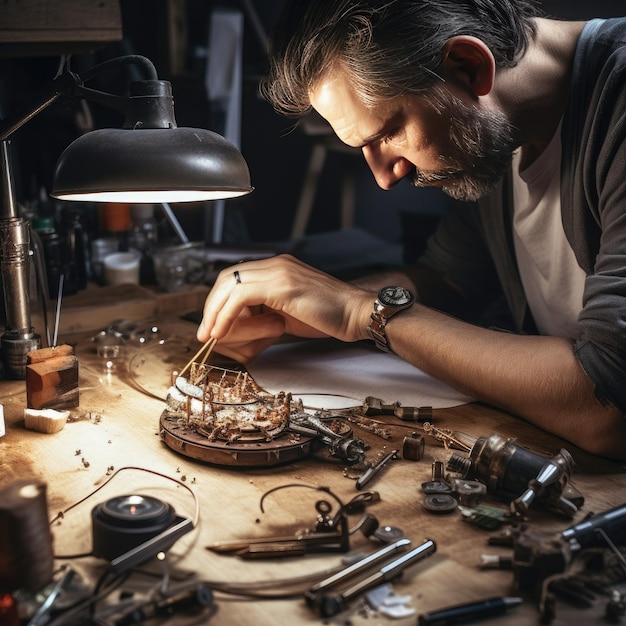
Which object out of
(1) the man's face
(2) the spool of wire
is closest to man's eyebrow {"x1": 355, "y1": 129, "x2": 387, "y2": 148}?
(1) the man's face

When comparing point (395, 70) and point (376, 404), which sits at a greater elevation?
point (395, 70)

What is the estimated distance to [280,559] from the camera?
1.13m

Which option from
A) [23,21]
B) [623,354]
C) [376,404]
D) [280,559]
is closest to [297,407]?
[376,404]

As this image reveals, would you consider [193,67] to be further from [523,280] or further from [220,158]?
[220,158]

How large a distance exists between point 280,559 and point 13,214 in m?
1.05

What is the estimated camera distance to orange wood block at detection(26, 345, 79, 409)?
1633 millimetres

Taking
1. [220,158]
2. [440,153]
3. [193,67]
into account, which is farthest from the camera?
[193,67]

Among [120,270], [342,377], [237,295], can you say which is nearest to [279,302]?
[237,295]

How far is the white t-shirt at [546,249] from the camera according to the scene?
6.40 feet

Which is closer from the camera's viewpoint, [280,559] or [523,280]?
[280,559]

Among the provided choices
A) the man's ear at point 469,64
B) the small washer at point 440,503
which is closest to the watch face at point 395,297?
the man's ear at point 469,64

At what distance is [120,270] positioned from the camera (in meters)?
2.59

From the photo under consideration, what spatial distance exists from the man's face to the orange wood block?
2.45 ft

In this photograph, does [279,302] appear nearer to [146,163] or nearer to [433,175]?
[433,175]
